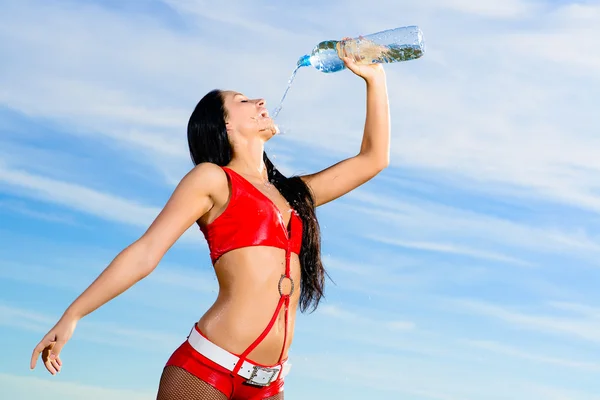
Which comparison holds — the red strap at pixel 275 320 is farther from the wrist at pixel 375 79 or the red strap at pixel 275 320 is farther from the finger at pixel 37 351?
the wrist at pixel 375 79

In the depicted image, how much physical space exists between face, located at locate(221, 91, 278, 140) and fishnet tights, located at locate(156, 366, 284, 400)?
4.36ft

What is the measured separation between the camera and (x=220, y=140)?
15.6 ft

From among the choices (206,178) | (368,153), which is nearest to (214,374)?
(206,178)

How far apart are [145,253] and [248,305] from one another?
0.56 metres

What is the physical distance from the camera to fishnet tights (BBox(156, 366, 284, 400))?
422 cm

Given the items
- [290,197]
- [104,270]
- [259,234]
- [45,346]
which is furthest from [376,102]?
[45,346]

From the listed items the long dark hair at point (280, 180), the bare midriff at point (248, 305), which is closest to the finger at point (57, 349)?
the bare midriff at point (248, 305)

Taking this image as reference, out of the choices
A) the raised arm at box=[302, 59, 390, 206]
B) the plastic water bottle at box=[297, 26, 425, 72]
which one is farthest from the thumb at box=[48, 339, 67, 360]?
the plastic water bottle at box=[297, 26, 425, 72]

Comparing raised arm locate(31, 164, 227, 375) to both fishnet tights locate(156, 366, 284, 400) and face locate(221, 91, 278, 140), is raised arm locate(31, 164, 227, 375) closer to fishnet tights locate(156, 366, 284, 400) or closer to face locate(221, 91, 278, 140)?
face locate(221, 91, 278, 140)

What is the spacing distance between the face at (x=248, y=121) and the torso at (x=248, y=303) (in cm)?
51

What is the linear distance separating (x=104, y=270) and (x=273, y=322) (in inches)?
33.8

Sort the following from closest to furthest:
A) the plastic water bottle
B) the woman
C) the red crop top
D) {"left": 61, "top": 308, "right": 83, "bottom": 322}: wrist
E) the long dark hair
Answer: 1. {"left": 61, "top": 308, "right": 83, "bottom": 322}: wrist
2. the woman
3. the red crop top
4. the long dark hair
5. the plastic water bottle

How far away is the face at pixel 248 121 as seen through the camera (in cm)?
477

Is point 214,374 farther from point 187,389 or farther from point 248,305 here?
point 248,305
